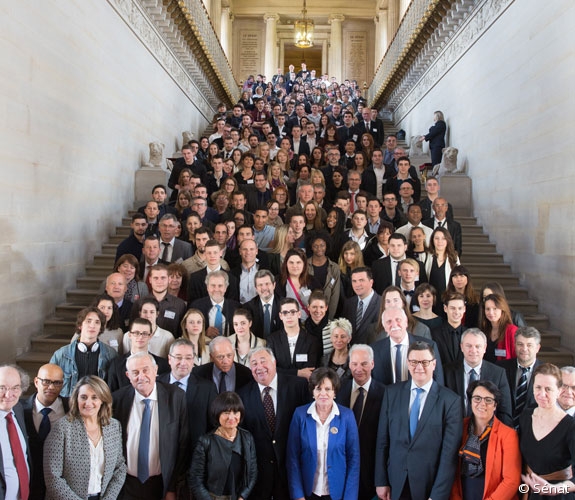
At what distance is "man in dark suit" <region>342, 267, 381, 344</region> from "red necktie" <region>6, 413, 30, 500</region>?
2659 mm

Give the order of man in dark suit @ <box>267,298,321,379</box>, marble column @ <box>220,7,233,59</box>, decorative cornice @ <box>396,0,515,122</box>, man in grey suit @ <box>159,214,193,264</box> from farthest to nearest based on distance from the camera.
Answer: marble column @ <box>220,7,233,59</box> → decorative cornice @ <box>396,0,515,122</box> → man in grey suit @ <box>159,214,193,264</box> → man in dark suit @ <box>267,298,321,379</box>

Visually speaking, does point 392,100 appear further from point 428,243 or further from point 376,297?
point 376,297

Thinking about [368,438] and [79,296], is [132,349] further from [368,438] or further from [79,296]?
[79,296]

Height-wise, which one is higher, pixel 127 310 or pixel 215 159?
pixel 215 159

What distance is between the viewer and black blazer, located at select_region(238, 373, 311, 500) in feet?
12.7

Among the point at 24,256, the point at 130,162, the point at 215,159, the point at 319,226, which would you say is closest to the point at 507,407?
the point at 319,226

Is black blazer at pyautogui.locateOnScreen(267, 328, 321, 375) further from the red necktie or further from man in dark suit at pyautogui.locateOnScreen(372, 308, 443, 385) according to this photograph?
the red necktie

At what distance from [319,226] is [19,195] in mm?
3273

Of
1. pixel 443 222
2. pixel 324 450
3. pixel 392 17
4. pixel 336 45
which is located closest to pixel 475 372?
pixel 324 450

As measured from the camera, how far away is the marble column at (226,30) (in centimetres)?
2539

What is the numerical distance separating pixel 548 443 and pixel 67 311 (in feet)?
18.6

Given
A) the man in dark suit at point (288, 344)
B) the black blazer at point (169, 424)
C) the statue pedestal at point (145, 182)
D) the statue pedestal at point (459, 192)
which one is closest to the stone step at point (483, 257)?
the statue pedestal at point (459, 192)

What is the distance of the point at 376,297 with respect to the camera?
5.21 metres

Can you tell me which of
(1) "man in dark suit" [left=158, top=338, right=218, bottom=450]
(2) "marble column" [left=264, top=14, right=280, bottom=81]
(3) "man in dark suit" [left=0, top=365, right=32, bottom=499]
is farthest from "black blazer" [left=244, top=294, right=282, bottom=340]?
(2) "marble column" [left=264, top=14, right=280, bottom=81]
